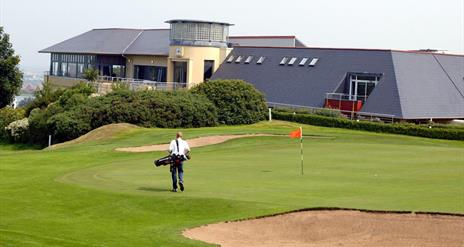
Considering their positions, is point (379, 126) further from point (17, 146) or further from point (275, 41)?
point (275, 41)

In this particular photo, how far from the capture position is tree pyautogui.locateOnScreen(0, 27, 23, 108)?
80.9 m

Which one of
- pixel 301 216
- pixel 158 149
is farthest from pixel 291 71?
pixel 301 216

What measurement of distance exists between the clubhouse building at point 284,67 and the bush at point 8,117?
1252 cm

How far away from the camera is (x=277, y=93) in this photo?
245 ft

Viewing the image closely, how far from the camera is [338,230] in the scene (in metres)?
19.8

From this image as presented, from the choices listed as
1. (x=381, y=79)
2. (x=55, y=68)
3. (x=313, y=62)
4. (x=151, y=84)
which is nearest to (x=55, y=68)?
(x=55, y=68)

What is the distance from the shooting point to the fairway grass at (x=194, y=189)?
68.9 feet

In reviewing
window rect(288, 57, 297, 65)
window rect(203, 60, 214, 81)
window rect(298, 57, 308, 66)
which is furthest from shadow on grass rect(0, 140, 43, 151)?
window rect(298, 57, 308, 66)

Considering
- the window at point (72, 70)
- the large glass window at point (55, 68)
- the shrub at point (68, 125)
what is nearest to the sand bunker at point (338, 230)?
the shrub at point (68, 125)

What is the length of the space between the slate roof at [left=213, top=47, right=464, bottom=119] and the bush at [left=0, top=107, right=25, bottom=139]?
786 inches

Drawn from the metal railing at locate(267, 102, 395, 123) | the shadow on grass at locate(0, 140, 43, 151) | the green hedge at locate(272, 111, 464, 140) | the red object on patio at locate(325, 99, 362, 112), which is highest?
the red object on patio at locate(325, 99, 362, 112)

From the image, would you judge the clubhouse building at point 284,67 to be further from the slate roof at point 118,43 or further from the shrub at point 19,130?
the shrub at point 19,130

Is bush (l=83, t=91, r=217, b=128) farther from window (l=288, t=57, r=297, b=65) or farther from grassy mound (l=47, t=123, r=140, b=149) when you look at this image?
window (l=288, t=57, r=297, b=65)

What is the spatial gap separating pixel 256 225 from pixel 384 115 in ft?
142
